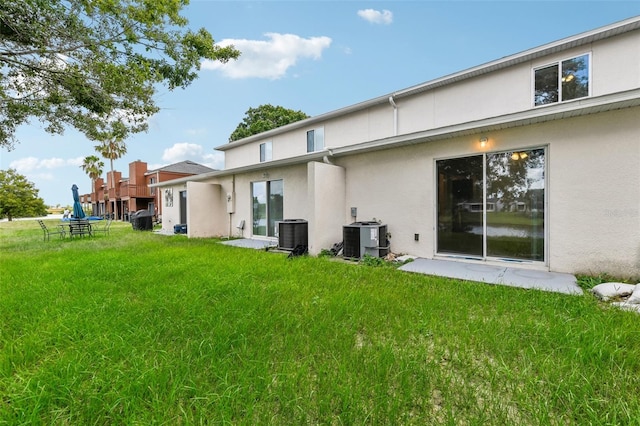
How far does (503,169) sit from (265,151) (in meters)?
11.1

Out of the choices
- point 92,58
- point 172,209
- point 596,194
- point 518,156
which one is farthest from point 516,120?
point 172,209

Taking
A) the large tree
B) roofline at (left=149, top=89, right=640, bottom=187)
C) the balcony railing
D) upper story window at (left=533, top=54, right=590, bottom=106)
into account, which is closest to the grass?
roofline at (left=149, top=89, right=640, bottom=187)

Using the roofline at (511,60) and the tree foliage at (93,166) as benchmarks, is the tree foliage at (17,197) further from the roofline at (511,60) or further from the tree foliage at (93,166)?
the roofline at (511,60)

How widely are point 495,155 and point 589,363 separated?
438cm

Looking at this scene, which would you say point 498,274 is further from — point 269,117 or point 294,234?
point 269,117

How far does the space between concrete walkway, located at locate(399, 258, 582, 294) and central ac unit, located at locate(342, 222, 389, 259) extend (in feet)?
2.86

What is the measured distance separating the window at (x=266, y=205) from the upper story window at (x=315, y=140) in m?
3.05

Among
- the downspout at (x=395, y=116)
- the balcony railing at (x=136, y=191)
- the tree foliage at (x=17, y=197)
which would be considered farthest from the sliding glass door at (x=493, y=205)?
the tree foliage at (x=17, y=197)

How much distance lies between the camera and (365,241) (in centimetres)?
645

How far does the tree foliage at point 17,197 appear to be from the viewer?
97.6 ft

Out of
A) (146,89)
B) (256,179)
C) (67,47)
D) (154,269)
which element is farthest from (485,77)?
(67,47)

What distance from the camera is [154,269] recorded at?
17.7ft

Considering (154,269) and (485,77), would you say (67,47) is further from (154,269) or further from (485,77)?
(485,77)

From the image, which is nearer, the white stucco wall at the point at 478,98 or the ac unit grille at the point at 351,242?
the white stucco wall at the point at 478,98
